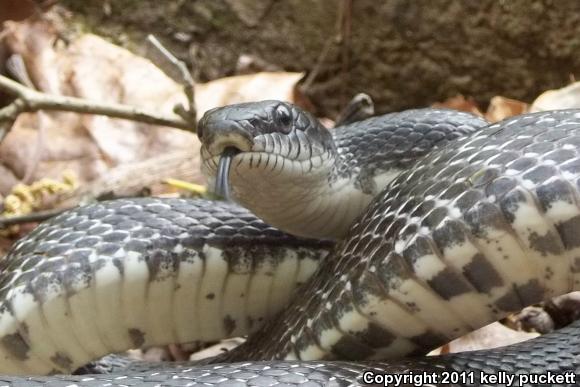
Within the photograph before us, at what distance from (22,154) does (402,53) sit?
8.27 ft

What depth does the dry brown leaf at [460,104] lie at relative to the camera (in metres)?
5.65

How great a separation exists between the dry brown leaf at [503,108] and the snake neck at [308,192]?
2.11 meters

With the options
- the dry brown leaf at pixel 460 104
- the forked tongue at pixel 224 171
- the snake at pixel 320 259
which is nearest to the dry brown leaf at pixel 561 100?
the dry brown leaf at pixel 460 104

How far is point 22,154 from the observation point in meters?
5.48

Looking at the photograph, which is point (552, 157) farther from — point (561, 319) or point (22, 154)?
point (22, 154)

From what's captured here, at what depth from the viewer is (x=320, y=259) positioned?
319 cm

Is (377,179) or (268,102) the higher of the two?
(268,102)

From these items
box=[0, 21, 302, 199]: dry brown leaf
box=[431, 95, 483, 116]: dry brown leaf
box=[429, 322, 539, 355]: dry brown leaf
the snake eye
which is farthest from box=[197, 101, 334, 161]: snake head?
box=[431, 95, 483, 116]: dry brown leaf

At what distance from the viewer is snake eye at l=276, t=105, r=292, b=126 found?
9.78 feet

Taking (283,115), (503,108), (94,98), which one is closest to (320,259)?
(283,115)

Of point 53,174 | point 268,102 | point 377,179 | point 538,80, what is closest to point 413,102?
point 538,80

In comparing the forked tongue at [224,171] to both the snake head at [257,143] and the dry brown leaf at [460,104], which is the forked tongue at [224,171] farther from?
the dry brown leaf at [460,104]

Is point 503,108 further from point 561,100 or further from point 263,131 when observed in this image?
point 263,131

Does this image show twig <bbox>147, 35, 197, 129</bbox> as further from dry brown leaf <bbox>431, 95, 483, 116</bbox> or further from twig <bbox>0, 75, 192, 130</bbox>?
dry brown leaf <bbox>431, 95, 483, 116</bbox>
